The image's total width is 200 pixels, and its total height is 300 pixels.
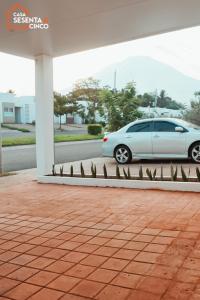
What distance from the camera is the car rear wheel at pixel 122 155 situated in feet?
26.5

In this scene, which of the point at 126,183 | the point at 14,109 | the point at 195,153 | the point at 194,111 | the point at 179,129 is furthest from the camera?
the point at 14,109

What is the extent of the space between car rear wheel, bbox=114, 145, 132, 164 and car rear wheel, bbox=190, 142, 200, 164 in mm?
1517

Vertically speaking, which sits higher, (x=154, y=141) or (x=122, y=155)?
(x=154, y=141)

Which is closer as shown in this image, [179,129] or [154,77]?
[154,77]

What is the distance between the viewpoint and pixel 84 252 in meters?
3.05

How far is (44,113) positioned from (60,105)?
762 mm

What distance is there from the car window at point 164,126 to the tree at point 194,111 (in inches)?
34.7

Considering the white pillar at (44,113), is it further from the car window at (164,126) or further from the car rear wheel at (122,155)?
the car window at (164,126)

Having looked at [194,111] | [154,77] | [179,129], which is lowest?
[179,129]

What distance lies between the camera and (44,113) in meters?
7.06

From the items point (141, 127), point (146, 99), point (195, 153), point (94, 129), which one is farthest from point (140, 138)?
point (146, 99)

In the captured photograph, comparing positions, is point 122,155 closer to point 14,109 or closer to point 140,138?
point 140,138

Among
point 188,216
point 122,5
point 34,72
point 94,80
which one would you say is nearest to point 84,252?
point 188,216

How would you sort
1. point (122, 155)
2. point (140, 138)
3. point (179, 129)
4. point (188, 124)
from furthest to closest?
point (122, 155)
point (140, 138)
point (179, 129)
point (188, 124)
